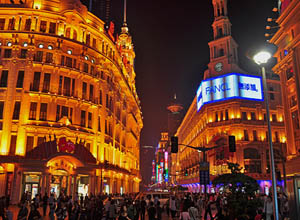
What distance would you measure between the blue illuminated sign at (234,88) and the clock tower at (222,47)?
9.49 feet

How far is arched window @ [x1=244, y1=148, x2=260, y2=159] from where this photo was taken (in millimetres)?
54638

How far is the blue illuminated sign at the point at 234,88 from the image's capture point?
57.4 meters

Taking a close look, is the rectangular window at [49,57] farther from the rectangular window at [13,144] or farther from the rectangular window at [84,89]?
the rectangular window at [13,144]

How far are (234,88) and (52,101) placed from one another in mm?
37072

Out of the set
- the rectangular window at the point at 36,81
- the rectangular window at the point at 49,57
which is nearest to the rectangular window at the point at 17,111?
the rectangular window at the point at 36,81

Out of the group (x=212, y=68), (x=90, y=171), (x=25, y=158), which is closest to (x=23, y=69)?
(x=25, y=158)

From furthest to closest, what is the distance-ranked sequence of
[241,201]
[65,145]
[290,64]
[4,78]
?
[4,78]
[65,145]
[290,64]
[241,201]

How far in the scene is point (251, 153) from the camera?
5500cm

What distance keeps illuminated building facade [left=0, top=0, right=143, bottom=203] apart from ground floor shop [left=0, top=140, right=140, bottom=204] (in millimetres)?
103

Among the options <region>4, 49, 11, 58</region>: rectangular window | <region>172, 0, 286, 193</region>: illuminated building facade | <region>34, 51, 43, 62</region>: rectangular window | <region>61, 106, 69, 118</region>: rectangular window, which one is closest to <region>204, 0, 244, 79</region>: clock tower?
<region>172, 0, 286, 193</region>: illuminated building facade

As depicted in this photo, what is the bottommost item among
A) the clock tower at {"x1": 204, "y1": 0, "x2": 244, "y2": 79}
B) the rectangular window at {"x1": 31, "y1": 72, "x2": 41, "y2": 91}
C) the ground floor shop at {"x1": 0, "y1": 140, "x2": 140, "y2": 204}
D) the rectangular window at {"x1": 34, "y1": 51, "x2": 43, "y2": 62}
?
the ground floor shop at {"x1": 0, "y1": 140, "x2": 140, "y2": 204}

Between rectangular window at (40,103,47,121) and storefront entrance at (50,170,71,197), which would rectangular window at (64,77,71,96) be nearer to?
rectangular window at (40,103,47,121)

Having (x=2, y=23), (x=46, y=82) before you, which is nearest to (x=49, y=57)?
(x=46, y=82)

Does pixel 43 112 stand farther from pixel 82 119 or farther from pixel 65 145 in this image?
pixel 65 145
